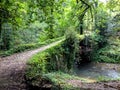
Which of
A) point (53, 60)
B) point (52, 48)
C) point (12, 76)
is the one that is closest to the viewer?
point (12, 76)

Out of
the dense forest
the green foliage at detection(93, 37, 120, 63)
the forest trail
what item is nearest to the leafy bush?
the dense forest

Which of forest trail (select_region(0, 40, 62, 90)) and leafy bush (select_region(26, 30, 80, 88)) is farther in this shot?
leafy bush (select_region(26, 30, 80, 88))

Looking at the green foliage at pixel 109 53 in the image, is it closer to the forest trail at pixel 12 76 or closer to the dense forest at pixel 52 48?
the dense forest at pixel 52 48

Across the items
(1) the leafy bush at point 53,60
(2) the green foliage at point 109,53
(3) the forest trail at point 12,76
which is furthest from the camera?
(2) the green foliage at point 109,53

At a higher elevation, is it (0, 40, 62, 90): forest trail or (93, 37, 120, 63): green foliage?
(0, 40, 62, 90): forest trail

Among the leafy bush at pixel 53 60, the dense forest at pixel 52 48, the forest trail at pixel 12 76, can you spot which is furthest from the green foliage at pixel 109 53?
the forest trail at pixel 12 76

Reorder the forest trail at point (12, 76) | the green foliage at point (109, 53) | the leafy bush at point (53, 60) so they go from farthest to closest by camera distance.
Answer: the green foliage at point (109, 53), the leafy bush at point (53, 60), the forest trail at point (12, 76)

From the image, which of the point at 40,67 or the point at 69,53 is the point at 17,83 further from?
the point at 69,53

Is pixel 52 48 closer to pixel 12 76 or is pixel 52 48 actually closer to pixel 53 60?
pixel 53 60

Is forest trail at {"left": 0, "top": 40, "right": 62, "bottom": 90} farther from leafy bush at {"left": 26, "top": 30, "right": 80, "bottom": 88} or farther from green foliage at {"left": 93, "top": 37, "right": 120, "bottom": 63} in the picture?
green foliage at {"left": 93, "top": 37, "right": 120, "bottom": 63}

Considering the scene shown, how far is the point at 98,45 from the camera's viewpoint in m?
31.5

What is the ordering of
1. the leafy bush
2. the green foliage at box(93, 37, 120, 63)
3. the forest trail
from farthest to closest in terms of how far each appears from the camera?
the green foliage at box(93, 37, 120, 63), the leafy bush, the forest trail

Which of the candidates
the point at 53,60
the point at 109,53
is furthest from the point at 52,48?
the point at 109,53

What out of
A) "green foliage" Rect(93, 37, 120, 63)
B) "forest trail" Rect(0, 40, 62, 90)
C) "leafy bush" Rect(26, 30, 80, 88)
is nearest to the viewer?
"forest trail" Rect(0, 40, 62, 90)
